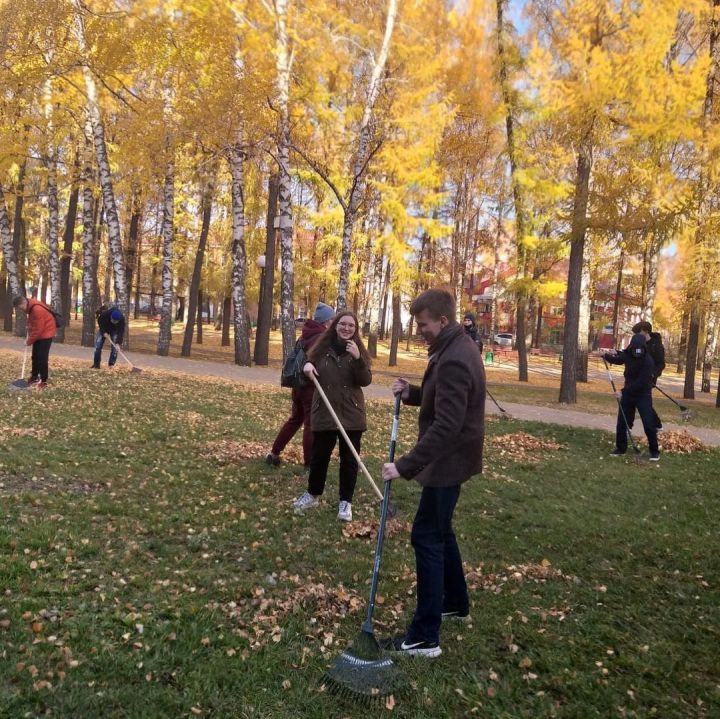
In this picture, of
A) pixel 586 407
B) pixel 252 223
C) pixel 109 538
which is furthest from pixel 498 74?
pixel 109 538

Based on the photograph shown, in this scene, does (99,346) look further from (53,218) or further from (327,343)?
(327,343)

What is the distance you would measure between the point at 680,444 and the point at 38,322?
444 inches

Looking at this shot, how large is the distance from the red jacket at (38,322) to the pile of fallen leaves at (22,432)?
3236 millimetres

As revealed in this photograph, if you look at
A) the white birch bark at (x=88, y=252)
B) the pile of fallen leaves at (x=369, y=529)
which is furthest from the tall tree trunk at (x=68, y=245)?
the pile of fallen leaves at (x=369, y=529)

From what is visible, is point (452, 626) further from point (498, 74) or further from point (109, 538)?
point (498, 74)

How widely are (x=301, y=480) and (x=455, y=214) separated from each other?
21690 mm

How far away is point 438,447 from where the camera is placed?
10.7 feet

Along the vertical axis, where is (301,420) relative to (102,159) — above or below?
below

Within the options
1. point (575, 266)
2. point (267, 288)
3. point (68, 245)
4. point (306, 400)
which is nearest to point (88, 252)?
point (68, 245)

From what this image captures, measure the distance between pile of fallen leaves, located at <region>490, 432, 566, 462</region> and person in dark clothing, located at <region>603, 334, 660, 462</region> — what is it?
4.23ft

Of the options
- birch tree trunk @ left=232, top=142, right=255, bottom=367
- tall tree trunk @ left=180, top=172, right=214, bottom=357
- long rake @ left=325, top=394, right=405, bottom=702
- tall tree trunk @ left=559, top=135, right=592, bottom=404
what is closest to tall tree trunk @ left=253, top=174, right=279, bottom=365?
birch tree trunk @ left=232, top=142, right=255, bottom=367

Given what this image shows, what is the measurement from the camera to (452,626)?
3.75 metres

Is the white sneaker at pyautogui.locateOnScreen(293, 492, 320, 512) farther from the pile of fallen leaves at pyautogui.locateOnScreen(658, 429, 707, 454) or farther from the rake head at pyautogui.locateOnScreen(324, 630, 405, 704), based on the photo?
the pile of fallen leaves at pyautogui.locateOnScreen(658, 429, 707, 454)

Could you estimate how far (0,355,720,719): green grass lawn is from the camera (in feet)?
9.80
